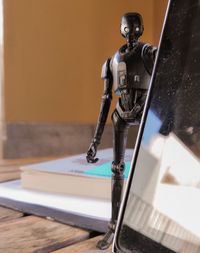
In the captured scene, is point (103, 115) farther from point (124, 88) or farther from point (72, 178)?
point (72, 178)

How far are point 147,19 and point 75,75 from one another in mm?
347

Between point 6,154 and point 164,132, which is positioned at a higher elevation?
point 164,132

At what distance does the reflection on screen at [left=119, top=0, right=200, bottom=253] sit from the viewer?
195mm

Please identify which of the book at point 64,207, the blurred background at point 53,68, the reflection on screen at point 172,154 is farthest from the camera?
the blurred background at point 53,68

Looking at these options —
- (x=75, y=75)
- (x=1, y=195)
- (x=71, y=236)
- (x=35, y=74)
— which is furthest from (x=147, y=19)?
(x=71, y=236)

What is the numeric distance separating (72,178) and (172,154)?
0.22 m

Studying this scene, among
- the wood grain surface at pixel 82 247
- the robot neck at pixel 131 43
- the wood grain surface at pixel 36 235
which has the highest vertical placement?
the robot neck at pixel 131 43

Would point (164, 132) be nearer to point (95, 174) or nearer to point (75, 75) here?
point (95, 174)

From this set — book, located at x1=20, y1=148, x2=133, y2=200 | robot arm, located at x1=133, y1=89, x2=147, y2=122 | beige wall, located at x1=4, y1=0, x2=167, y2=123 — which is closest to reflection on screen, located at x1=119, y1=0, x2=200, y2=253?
robot arm, located at x1=133, y1=89, x2=147, y2=122

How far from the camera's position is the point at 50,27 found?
110 centimetres

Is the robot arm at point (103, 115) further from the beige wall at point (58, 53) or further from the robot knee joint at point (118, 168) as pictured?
the beige wall at point (58, 53)

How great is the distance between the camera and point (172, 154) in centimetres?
21

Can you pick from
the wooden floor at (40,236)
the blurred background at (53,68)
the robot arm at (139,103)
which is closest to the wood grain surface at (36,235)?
the wooden floor at (40,236)

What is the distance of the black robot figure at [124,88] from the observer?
0.80 feet
